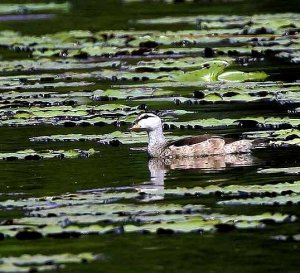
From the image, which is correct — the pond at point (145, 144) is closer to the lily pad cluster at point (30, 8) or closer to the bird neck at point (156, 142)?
the bird neck at point (156, 142)

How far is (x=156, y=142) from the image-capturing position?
14.2 meters

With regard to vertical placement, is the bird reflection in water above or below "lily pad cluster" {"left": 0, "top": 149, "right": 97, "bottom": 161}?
below

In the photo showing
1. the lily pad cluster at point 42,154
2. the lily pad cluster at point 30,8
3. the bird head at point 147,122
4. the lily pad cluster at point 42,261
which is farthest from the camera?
the lily pad cluster at point 30,8

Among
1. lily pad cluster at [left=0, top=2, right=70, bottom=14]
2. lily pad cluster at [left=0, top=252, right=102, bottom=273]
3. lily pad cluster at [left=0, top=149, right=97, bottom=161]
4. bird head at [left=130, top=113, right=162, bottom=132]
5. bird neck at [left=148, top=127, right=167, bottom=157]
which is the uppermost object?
lily pad cluster at [left=0, top=252, right=102, bottom=273]

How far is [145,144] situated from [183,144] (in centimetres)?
123

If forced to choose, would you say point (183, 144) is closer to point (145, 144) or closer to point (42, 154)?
point (145, 144)

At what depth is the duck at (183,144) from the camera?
44.7 ft

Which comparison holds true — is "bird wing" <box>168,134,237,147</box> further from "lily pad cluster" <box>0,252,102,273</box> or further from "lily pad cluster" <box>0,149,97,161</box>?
"lily pad cluster" <box>0,252,102,273</box>

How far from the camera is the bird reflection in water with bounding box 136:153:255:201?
12.8 metres

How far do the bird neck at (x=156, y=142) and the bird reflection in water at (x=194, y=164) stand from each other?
0.09 m

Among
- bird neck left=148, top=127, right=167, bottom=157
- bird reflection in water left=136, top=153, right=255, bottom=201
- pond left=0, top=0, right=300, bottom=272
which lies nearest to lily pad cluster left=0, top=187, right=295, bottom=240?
pond left=0, top=0, right=300, bottom=272

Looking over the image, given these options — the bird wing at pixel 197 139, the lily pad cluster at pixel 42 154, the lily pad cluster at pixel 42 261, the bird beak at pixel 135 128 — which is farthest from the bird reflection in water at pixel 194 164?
the lily pad cluster at pixel 42 261

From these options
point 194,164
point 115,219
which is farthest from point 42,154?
point 115,219

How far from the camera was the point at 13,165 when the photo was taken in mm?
13289
